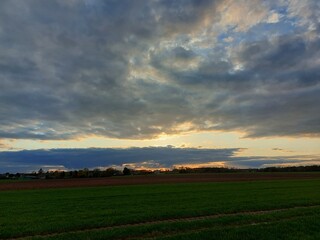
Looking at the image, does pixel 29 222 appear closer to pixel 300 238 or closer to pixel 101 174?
pixel 300 238

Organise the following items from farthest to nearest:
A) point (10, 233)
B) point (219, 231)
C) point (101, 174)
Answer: point (101, 174) < point (10, 233) < point (219, 231)

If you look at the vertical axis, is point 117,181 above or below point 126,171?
below

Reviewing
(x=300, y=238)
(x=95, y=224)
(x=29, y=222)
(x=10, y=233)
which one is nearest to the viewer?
(x=300, y=238)

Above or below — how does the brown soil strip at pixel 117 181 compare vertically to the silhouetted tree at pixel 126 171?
below

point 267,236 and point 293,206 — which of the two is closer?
point 267,236

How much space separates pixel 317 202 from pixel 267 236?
19.2 meters

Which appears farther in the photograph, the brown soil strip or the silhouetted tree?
the silhouetted tree

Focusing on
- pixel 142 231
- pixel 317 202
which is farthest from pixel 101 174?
pixel 142 231

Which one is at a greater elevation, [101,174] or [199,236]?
[101,174]

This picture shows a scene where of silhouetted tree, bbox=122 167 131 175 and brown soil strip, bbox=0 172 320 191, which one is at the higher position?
silhouetted tree, bbox=122 167 131 175

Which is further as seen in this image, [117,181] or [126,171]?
[126,171]

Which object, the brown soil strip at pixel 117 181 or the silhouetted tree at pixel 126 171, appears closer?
the brown soil strip at pixel 117 181

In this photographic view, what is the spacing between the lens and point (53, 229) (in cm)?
1898

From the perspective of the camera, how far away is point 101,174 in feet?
530
